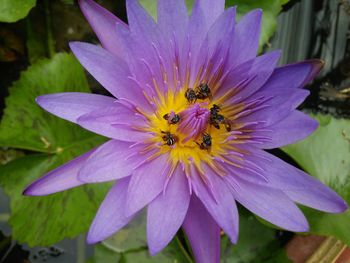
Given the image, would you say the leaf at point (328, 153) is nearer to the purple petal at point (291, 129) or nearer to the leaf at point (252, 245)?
the leaf at point (252, 245)

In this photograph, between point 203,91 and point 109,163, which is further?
point 203,91

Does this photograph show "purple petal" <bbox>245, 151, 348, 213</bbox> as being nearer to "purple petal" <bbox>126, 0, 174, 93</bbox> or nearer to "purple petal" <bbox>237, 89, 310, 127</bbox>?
"purple petal" <bbox>237, 89, 310, 127</bbox>

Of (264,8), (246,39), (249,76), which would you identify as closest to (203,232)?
(249,76)

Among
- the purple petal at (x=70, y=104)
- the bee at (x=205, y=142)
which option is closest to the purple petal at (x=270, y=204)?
the bee at (x=205, y=142)

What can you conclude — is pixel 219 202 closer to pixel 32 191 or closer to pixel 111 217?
pixel 111 217

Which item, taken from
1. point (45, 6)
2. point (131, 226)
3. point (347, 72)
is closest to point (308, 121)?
point (131, 226)

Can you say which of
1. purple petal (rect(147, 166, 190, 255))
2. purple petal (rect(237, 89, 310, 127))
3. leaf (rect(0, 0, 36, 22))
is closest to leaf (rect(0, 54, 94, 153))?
leaf (rect(0, 0, 36, 22))

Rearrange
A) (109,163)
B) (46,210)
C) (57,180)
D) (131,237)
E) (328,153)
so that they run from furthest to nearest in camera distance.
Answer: (131,237), (328,153), (46,210), (57,180), (109,163)

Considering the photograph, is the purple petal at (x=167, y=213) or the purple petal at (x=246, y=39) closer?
the purple petal at (x=167, y=213)
